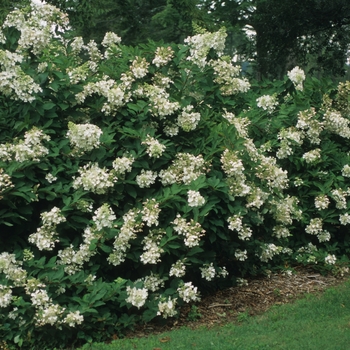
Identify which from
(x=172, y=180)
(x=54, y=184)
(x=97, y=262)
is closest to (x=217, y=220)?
(x=172, y=180)

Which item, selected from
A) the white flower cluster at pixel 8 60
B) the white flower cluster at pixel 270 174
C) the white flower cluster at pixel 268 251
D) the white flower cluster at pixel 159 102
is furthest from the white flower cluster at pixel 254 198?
the white flower cluster at pixel 8 60

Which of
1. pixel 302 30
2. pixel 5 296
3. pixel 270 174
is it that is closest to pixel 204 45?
pixel 270 174

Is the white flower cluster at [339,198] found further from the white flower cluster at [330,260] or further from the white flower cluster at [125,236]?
the white flower cluster at [125,236]

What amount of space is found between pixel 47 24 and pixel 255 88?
3490mm

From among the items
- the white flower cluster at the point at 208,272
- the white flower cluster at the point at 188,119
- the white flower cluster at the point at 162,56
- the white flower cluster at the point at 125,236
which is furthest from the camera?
the white flower cluster at the point at 162,56

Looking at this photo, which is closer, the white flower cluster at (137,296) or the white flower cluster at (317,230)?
the white flower cluster at (137,296)

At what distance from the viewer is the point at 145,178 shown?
18.9ft

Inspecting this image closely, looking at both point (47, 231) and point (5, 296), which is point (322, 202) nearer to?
point (47, 231)

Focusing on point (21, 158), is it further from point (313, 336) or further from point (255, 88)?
point (255, 88)

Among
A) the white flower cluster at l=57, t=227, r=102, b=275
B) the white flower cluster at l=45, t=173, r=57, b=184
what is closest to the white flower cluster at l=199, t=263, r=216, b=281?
the white flower cluster at l=57, t=227, r=102, b=275

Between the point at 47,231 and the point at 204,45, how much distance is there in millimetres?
2537

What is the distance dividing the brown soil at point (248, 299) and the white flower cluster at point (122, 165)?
1.42 metres

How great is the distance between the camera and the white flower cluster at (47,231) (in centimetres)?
545

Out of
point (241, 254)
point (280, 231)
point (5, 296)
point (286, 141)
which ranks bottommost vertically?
point (5, 296)
